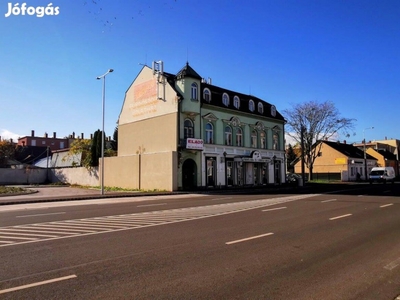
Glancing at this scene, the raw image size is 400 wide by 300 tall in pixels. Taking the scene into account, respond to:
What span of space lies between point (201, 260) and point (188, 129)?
2810cm

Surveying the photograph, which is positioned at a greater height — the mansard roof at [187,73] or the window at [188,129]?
the mansard roof at [187,73]

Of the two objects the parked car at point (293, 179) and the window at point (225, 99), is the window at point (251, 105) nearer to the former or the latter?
the window at point (225, 99)

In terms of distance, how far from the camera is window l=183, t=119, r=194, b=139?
3403 centimetres

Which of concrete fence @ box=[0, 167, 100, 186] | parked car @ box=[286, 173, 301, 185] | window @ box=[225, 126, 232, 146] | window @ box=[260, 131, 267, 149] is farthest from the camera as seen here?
concrete fence @ box=[0, 167, 100, 186]

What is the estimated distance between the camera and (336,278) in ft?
18.7

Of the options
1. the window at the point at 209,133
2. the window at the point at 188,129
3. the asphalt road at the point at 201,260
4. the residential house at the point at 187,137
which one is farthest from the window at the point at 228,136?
the asphalt road at the point at 201,260

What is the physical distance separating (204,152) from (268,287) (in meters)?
29.8

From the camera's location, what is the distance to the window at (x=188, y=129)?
1340 inches

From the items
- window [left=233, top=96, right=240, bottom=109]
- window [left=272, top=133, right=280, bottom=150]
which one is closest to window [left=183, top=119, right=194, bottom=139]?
window [left=233, top=96, right=240, bottom=109]

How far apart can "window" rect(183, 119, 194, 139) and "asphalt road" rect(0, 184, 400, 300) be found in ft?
75.5

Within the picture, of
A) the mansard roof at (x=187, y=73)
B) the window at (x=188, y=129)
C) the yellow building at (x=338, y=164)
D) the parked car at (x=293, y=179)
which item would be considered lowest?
the parked car at (x=293, y=179)

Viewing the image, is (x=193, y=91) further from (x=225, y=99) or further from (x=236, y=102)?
(x=236, y=102)

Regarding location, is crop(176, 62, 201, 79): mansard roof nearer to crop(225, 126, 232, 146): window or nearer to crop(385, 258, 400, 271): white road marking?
crop(225, 126, 232, 146): window

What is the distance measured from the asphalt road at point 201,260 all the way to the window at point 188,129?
75.5 feet
